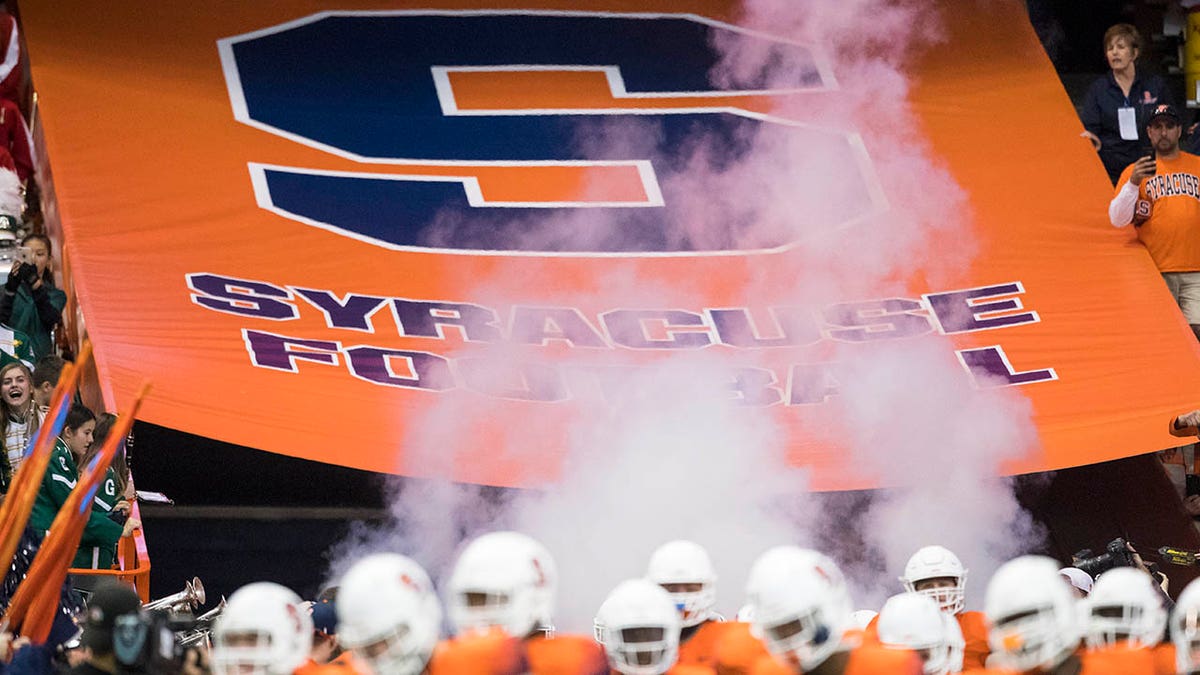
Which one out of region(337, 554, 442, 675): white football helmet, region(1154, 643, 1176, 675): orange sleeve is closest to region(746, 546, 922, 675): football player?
region(1154, 643, 1176, 675): orange sleeve

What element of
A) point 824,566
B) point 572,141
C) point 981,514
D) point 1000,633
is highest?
point 572,141

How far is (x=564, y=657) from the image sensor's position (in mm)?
4168

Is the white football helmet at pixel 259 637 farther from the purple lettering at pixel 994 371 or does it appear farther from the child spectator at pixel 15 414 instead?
the purple lettering at pixel 994 371

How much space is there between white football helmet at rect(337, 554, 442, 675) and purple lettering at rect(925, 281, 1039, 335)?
427 centimetres

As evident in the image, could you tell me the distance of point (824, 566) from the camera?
4152 millimetres

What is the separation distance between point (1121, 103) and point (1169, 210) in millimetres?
823

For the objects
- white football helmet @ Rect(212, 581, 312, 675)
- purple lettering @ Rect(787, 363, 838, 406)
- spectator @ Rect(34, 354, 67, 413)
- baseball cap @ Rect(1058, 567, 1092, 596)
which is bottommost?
baseball cap @ Rect(1058, 567, 1092, 596)

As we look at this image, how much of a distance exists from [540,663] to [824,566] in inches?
26.0

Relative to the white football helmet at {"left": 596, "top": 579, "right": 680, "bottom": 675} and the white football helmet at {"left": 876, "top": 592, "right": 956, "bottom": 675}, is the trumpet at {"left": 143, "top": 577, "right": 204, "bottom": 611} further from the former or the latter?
the white football helmet at {"left": 876, "top": 592, "right": 956, "bottom": 675}

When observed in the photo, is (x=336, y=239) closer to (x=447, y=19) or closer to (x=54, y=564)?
(x=447, y=19)

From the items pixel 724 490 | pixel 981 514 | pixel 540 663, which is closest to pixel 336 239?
pixel 724 490

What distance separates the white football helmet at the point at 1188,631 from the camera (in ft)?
13.1

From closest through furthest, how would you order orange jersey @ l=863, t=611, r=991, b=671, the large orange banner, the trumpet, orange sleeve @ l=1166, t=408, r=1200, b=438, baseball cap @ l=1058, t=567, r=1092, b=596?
orange jersey @ l=863, t=611, r=991, b=671 → the trumpet → baseball cap @ l=1058, t=567, r=1092, b=596 → orange sleeve @ l=1166, t=408, r=1200, b=438 → the large orange banner

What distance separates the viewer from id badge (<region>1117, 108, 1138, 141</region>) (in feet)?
29.0
